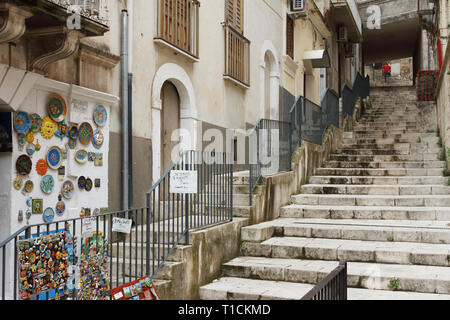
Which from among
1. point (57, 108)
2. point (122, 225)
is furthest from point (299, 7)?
point (122, 225)

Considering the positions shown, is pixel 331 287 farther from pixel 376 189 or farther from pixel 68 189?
pixel 376 189

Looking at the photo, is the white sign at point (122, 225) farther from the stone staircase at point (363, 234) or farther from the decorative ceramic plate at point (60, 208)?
the stone staircase at point (363, 234)

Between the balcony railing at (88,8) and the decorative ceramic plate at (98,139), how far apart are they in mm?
1520

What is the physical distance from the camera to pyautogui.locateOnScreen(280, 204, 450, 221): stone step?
848 centimetres

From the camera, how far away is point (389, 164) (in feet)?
37.4

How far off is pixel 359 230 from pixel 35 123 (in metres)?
4.97

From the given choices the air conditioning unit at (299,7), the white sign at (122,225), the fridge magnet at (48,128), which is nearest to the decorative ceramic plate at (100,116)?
the fridge magnet at (48,128)

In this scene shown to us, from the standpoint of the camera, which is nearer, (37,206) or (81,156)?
(37,206)

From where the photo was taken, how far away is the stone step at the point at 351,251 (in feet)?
21.9

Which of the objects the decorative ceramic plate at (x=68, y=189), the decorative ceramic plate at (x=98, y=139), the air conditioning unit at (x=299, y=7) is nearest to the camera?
the decorative ceramic plate at (x=68, y=189)

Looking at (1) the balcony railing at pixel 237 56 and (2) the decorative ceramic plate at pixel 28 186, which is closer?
(2) the decorative ceramic plate at pixel 28 186

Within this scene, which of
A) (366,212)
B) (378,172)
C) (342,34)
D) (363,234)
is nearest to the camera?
(363,234)

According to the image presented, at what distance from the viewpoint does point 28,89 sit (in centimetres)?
584
